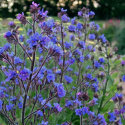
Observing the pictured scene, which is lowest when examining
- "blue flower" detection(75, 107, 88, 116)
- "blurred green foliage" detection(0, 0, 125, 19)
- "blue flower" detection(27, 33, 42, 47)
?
"blurred green foliage" detection(0, 0, 125, 19)

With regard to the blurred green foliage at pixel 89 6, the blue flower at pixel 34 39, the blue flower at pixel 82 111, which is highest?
the blue flower at pixel 34 39

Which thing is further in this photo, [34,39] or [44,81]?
[44,81]

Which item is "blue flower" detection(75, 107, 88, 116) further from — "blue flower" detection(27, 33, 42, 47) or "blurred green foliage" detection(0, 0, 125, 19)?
"blurred green foliage" detection(0, 0, 125, 19)

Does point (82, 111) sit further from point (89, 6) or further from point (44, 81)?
point (89, 6)

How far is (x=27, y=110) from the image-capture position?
2074mm

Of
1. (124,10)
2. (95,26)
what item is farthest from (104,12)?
(95,26)

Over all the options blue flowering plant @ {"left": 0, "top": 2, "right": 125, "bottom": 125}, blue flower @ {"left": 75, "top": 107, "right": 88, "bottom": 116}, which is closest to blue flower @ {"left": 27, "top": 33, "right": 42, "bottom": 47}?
blue flowering plant @ {"left": 0, "top": 2, "right": 125, "bottom": 125}

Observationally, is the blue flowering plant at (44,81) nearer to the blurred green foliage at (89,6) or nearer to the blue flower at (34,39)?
the blue flower at (34,39)

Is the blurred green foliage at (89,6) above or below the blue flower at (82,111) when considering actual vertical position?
below

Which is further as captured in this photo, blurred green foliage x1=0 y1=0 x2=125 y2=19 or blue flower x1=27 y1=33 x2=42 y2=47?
blurred green foliage x1=0 y1=0 x2=125 y2=19

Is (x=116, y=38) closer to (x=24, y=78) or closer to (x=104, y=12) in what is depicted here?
(x=24, y=78)

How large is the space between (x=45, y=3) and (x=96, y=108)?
974 inches

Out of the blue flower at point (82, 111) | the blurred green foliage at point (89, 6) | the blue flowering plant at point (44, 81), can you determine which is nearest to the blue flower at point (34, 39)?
the blue flowering plant at point (44, 81)

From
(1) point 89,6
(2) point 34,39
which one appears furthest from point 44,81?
(1) point 89,6
